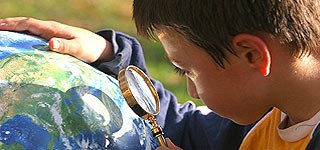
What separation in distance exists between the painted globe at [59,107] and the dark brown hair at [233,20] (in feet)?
0.88

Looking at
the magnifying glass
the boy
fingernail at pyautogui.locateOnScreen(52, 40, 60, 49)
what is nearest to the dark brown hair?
the boy

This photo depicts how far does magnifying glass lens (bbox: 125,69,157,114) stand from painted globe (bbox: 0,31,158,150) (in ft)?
0.18

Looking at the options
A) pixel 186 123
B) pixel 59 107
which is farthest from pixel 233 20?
pixel 186 123

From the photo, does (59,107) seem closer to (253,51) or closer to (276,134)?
(253,51)

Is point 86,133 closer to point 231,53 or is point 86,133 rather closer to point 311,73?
point 231,53

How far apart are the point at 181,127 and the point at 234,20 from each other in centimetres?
69

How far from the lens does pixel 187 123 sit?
271 cm

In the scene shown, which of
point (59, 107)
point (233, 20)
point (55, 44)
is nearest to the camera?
point (233, 20)

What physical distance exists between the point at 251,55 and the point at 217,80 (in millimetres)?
122

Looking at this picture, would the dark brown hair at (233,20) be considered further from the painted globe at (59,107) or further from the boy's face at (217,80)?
the painted globe at (59,107)

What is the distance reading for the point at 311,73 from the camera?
7.11 ft

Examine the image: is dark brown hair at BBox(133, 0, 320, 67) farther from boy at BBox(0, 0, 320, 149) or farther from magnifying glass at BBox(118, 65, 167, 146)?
magnifying glass at BBox(118, 65, 167, 146)

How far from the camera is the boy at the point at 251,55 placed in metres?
2.07

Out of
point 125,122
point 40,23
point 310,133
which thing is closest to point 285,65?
point 310,133
